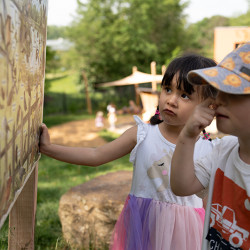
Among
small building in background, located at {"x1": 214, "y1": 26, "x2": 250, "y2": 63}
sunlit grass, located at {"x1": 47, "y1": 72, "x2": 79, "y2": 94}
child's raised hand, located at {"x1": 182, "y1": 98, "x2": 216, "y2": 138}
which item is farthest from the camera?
sunlit grass, located at {"x1": 47, "y1": 72, "x2": 79, "y2": 94}

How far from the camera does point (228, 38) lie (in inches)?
513

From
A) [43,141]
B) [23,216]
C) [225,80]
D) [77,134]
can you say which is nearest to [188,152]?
[225,80]

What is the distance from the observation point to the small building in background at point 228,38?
1284 cm

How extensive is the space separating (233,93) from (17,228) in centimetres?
141

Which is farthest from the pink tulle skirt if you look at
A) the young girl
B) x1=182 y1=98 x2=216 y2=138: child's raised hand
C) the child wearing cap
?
x1=182 y1=98 x2=216 y2=138: child's raised hand

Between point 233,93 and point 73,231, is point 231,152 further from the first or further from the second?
point 73,231

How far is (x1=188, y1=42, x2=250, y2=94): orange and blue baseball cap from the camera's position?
1.08 m

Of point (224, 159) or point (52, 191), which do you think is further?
point (52, 191)

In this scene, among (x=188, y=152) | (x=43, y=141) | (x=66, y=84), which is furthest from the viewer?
(x=66, y=84)

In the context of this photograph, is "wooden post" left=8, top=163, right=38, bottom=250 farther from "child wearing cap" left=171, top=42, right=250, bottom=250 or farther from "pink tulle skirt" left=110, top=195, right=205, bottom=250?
"child wearing cap" left=171, top=42, right=250, bottom=250

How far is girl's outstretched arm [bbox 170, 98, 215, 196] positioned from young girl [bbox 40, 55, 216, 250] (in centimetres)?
54

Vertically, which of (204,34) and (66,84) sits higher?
(204,34)

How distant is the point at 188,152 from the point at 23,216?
1101 mm

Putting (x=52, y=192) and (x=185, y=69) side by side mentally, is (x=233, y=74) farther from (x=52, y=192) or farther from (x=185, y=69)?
(x=52, y=192)
